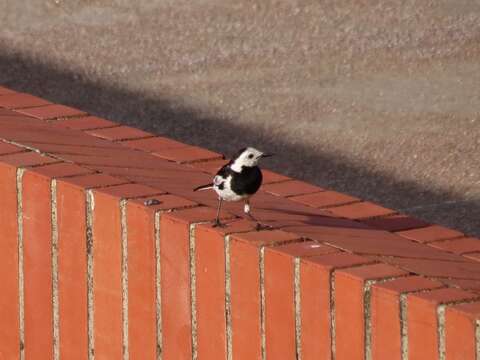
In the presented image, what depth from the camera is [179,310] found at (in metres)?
3.02

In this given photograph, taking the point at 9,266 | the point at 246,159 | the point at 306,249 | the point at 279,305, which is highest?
the point at 246,159

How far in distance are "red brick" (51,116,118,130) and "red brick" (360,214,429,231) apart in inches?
41.6

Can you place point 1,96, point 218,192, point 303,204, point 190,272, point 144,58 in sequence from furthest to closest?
1. point 144,58
2. point 1,96
3. point 303,204
4. point 218,192
5. point 190,272

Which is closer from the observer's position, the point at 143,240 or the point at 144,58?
the point at 143,240

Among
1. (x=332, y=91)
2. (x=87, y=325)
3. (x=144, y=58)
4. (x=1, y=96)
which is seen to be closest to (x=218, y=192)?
(x=87, y=325)

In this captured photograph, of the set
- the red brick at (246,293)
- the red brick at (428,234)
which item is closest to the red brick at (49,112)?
the red brick at (428,234)

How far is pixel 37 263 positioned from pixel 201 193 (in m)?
0.46

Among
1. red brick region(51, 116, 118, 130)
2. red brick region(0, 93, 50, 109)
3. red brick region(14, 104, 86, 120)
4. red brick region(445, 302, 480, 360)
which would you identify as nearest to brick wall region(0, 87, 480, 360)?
red brick region(445, 302, 480, 360)

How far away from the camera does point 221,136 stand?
551cm

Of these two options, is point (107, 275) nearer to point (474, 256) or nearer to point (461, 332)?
point (474, 256)

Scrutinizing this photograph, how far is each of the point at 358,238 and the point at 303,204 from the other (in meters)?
0.42

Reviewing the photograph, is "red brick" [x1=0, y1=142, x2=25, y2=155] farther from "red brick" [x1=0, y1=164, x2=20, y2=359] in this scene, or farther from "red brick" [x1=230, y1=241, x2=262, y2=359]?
"red brick" [x1=230, y1=241, x2=262, y2=359]

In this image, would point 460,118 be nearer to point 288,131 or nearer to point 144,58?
point 288,131

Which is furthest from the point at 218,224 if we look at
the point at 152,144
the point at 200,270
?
the point at 152,144
